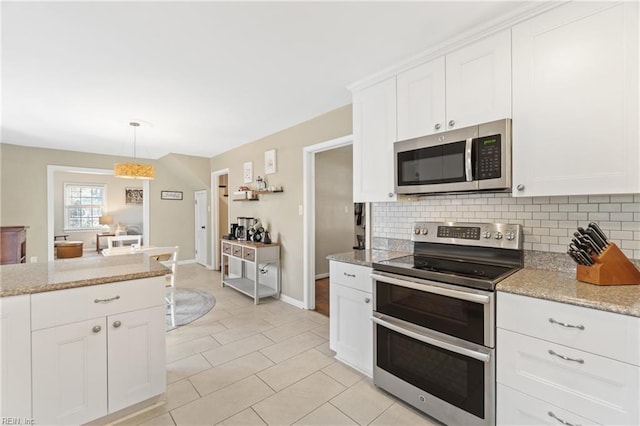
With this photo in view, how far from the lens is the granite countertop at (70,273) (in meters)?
1.46

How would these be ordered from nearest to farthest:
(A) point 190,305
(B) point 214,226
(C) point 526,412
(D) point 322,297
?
(C) point 526,412, (A) point 190,305, (D) point 322,297, (B) point 214,226

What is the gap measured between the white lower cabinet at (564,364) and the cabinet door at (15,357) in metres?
2.36

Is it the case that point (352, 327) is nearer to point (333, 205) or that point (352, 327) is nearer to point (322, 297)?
point (322, 297)

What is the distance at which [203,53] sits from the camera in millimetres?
2080

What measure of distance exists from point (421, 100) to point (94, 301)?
242cm

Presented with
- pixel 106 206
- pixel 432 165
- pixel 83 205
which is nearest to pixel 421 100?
pixel 432 165

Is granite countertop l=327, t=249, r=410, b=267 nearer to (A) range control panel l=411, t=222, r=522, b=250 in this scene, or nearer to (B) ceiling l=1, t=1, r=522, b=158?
(A) range control panel l=411, t=222, r=522, b=250

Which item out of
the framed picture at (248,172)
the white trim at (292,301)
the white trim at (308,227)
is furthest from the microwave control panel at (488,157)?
the framed picture at (248,172)

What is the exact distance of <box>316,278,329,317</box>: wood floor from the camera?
3627mm

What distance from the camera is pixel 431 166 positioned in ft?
6.59

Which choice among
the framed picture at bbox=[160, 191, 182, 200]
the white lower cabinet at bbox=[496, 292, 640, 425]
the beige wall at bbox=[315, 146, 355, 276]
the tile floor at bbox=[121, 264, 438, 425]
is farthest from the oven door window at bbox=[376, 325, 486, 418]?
the framed picture at bbox=[160, 191, 182, 200]

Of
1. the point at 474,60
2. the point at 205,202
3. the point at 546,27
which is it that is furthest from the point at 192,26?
the point at 205,202

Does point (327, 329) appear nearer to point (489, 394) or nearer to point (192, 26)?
point (489, 394)

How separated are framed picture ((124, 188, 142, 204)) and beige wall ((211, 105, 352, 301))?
6.74 metres
